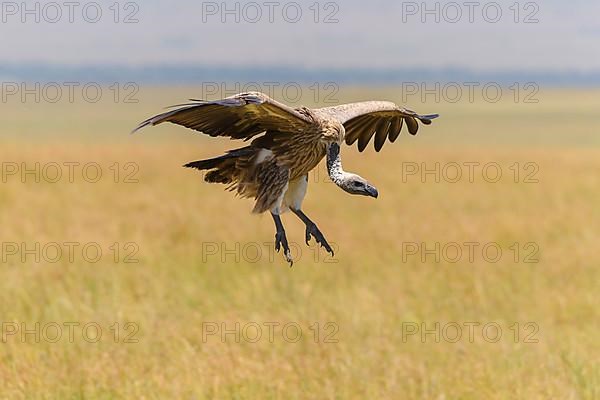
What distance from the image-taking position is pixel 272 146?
9.68ft

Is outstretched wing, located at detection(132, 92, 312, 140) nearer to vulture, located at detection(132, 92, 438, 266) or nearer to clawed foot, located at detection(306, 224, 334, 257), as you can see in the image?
vulture, located at detection(132, 92, 438, 266)

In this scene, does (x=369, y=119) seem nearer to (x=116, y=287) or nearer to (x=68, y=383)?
(x=68, y=383)

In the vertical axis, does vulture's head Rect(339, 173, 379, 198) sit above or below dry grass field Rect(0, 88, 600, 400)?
above

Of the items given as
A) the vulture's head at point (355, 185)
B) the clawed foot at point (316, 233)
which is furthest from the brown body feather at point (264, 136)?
the vulture's head at point (355, 185)

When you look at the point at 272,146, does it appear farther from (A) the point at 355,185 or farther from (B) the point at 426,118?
(B) the point at 426,118

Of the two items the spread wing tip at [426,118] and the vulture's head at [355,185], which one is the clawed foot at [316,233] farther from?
the spread wing tip at [426,118]

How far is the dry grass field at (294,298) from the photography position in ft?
28.6

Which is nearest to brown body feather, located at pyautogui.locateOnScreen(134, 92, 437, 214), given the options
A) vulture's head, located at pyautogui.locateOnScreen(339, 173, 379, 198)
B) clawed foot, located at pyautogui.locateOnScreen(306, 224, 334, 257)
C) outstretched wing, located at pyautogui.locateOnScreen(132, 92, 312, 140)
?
outstretched wing, located at pyautogui.locateOnScreen(132, 92, 312, 140)

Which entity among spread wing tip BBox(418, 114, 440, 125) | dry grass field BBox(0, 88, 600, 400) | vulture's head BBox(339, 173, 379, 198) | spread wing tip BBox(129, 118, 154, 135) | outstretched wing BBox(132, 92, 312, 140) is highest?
spread wing tip BBox(418, 114, 440, 125)

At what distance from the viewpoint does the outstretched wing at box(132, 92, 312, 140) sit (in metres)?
2.75

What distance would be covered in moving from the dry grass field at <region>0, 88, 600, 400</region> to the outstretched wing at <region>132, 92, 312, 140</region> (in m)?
0.78

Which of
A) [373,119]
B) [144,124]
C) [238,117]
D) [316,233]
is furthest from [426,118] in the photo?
[144,124]

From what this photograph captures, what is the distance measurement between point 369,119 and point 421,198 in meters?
19.4

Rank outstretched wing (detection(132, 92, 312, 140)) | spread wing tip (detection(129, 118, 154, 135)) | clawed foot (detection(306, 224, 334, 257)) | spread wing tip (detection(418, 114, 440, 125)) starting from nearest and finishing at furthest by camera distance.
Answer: spread wing tip (detection(129, 118, 154, 135)) < outstretched wing (detection(132, 92, 312, 140)) < clawed foot (detection(306, 224, 334, 257)) < spread wing tip (detection(418, 114, 440, 125))
